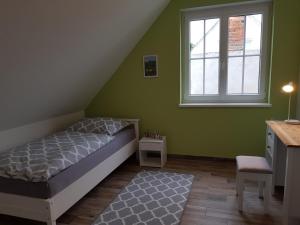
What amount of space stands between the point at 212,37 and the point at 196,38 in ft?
0.74

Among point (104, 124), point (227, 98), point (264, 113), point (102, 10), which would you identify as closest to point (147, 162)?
point (104, 124)

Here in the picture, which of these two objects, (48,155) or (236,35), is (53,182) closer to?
(48,155)

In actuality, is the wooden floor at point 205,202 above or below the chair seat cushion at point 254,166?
below

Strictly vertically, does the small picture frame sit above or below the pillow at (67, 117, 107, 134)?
above

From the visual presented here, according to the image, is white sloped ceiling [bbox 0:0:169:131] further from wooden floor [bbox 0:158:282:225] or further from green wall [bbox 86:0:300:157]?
wooden floor [bbox 0:158:282:225]

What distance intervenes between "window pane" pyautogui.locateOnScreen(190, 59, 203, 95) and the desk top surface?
1.18 meters

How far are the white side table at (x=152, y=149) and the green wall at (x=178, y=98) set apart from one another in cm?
27

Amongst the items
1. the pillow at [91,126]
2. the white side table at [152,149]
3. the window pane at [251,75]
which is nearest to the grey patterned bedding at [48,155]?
the pillow at [91,126]

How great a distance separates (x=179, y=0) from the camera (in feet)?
10.3

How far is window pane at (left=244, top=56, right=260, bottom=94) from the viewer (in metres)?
3.10

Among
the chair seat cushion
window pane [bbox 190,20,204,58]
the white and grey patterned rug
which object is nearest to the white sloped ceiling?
window pane [bbox 190,20,204,58]

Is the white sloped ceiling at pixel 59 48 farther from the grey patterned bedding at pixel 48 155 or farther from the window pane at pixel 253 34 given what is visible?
the window pane at pixel 253 34

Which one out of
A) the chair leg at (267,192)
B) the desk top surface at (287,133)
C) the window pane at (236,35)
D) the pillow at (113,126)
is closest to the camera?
the desk top surface at (287,133)

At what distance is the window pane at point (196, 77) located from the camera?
11.0 ft
